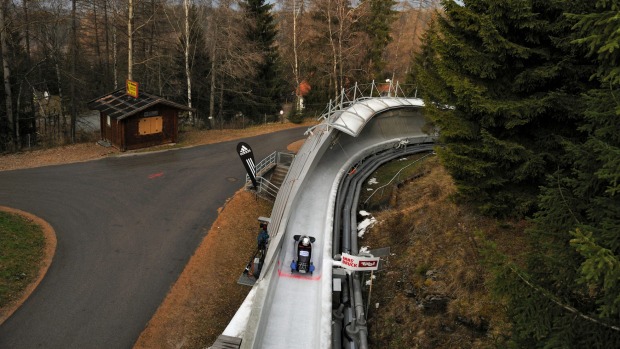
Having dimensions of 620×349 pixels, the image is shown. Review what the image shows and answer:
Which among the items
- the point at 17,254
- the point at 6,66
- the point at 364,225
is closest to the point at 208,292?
the point at 364,225

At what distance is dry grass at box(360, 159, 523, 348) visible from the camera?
9.88 meters

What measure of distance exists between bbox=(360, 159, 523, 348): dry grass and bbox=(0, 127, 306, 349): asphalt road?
22.9 feet

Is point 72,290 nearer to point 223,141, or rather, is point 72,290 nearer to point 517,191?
point 517,191

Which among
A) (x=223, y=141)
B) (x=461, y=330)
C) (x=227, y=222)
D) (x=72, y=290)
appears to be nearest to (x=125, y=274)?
(x=72, y=290)

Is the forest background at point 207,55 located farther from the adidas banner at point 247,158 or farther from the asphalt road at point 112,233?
the adidas banner at point 247,158

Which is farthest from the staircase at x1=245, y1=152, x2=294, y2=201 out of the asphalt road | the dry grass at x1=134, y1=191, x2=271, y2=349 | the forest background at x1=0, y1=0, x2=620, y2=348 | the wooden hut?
the forest background at x1=0, y1=0, x2=620, y2=348

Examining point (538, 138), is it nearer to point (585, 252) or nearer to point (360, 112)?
point (585, 252)

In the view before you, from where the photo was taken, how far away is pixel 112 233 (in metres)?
16.3

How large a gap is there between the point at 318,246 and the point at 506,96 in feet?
25.0

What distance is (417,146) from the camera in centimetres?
2752

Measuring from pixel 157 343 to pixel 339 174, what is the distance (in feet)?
38.4

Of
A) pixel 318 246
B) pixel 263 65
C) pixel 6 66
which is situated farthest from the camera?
pixel 263 65

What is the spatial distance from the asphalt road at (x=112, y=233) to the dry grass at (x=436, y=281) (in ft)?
22.9

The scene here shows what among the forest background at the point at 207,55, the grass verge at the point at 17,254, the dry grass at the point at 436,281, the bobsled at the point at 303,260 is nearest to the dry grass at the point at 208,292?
the bobsled at the point at 303,260
